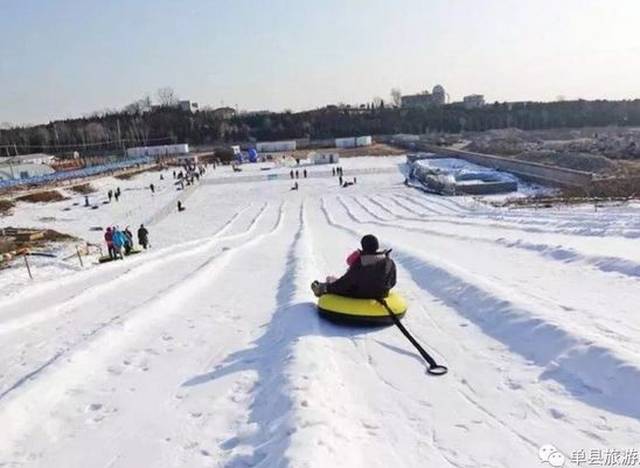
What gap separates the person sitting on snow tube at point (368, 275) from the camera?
24.3ft

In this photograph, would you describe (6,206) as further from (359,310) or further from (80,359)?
(359,310)

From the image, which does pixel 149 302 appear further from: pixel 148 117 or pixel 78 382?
pixel 148 117

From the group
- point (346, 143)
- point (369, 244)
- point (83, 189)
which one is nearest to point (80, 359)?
point (369, 244)

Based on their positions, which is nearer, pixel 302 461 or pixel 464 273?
pixel 302 461

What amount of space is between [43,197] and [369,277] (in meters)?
50.1

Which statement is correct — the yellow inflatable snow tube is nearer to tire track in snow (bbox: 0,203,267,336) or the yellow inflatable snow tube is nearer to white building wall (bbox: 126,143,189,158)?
tire track in snow (bbox: 0,203,267,336)

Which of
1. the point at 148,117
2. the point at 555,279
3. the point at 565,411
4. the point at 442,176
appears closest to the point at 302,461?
the point at 565,411

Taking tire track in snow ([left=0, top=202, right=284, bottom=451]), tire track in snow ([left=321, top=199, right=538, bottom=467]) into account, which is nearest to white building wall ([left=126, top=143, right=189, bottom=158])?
tire track in snow ([left=0, top=202, right=284, bottom=451])

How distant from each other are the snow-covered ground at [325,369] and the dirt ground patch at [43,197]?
4205 cm

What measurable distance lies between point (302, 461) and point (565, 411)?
2.19 meters

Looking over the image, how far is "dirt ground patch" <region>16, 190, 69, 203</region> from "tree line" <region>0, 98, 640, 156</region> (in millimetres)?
86273

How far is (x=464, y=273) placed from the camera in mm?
9375

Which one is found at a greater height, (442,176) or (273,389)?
(273,389)

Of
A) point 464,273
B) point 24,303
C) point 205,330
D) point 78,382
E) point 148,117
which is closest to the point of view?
point 78,382
